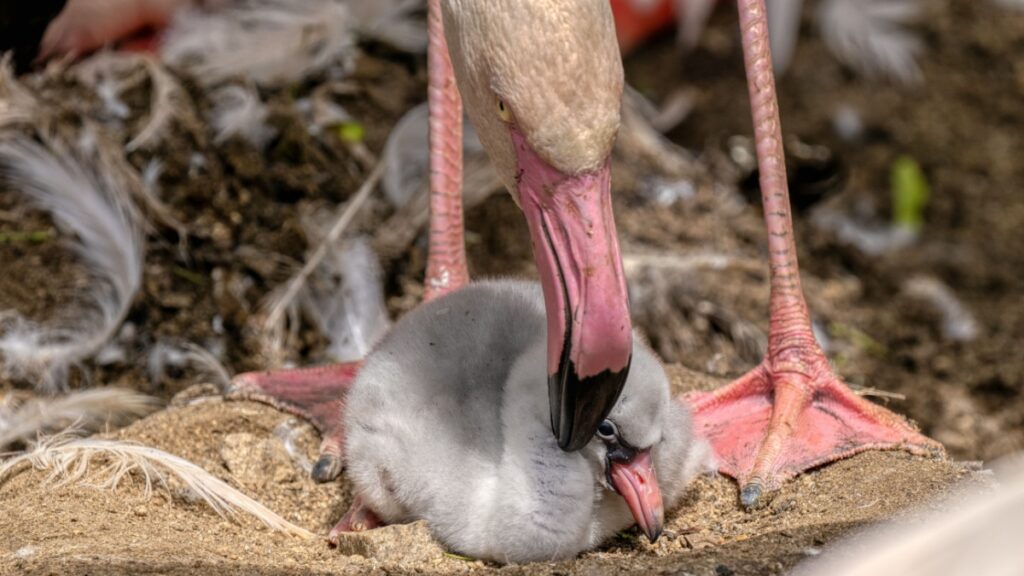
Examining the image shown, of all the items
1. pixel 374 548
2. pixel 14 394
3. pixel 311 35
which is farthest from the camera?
pixel 311 35

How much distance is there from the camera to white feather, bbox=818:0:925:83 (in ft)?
20.0

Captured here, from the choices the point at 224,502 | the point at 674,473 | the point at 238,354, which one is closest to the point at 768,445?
the point at 674,473

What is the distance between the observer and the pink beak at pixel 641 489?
2.62 meters

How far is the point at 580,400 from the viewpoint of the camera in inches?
99.5

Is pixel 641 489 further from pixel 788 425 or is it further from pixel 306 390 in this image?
pixel 306 390

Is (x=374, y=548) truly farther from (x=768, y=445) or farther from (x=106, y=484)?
(x=768, y=445)

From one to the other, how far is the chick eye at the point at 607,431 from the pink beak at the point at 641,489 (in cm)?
5

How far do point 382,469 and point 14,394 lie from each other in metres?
1.39

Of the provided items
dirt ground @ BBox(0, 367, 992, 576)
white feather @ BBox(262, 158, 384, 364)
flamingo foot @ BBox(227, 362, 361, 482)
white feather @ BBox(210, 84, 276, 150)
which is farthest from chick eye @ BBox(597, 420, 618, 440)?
white feather @ BBox(210, 84, 276, 150)

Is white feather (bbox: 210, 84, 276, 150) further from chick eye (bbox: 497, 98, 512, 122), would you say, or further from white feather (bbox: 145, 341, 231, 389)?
chick eye (bbox: 497, 98, 512, 122)

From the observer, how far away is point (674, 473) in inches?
112

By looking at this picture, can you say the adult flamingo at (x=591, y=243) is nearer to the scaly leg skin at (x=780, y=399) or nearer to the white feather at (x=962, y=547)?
the scaly leg skin at (x=780, y=399)

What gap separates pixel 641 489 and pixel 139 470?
1.11 meters

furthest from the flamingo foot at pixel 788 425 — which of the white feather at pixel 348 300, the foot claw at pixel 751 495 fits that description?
the white feather at pixel 348 300
